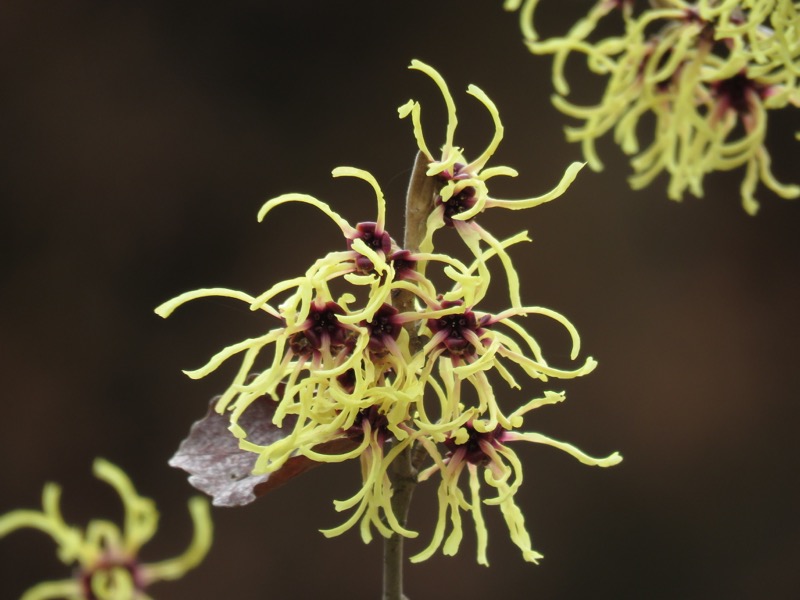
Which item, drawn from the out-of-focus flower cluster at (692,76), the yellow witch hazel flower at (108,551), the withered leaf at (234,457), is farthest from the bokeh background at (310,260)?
the yellow witch hazel flower at (108,551)

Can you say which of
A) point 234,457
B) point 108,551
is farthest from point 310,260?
point 108,551

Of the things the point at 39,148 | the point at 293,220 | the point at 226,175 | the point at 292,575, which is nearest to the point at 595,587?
the point at 292,575

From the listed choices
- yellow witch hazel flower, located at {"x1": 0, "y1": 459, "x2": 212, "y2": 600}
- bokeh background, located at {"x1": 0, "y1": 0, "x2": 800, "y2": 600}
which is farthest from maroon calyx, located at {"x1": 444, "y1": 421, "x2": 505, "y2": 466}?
bokeh background, located at {"x1": 0, "y1": 0, "x2": 800, "y2": 600}

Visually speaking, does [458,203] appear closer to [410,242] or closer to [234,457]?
[410,242]

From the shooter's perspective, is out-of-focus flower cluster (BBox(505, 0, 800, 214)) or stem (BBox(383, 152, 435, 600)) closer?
stem (BBox(383, 152, 435, 600))

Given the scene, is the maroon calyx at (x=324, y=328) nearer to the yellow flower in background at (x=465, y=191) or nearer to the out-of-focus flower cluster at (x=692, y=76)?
the yellow flower in background at (x=465, y=191)

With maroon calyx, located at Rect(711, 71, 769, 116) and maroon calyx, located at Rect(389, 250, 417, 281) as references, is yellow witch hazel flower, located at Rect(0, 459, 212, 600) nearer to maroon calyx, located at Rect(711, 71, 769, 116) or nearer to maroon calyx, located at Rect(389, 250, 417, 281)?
maroon calyx, located at Rect(389, 250, 417, 281)

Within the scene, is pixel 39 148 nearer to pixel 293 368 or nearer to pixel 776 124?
pixel 776 124
